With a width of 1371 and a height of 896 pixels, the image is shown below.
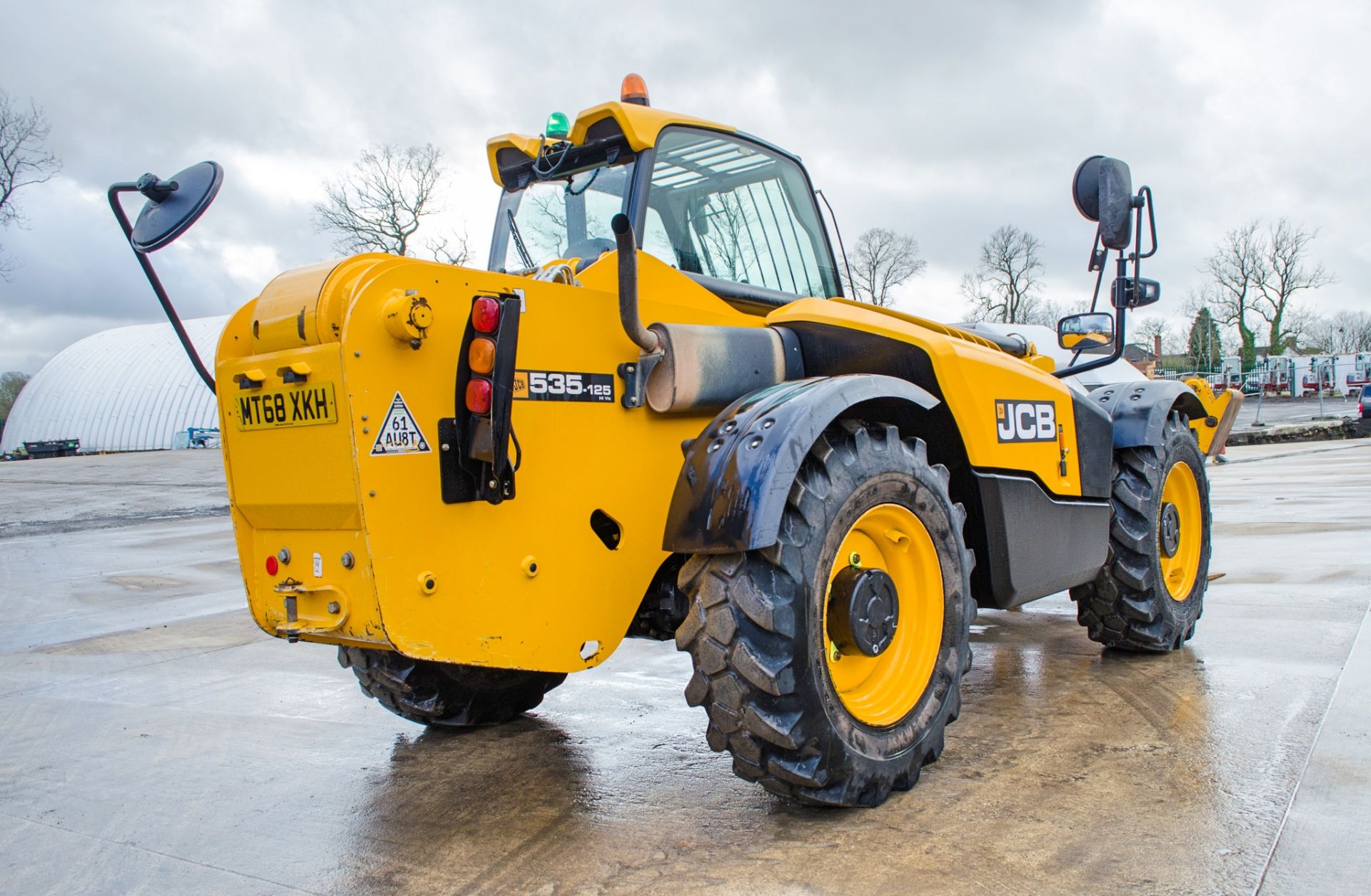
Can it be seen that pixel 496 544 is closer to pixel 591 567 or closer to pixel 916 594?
pixel 591 567

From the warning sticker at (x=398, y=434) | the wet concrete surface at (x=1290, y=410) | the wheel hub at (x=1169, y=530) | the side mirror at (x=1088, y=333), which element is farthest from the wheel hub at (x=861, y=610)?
the wet concrete surface at (x=1290, y=410)

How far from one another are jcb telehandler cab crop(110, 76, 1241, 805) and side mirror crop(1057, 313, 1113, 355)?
54cm

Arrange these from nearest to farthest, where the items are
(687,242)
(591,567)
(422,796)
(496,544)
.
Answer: (496,544) → (591,567) → (422,796) → (687,242)

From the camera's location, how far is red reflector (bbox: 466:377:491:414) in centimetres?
271

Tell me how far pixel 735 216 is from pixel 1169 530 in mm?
2578

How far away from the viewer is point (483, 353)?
2725mm

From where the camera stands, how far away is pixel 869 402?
3.53 meters

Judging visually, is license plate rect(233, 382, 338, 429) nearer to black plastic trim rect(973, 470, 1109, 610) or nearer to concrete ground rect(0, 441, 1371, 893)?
concrete ground rect(0, 441, 1371, 893)

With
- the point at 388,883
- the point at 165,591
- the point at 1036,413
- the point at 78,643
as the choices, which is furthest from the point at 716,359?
the point at 165,591

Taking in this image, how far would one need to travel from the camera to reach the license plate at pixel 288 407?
267cm

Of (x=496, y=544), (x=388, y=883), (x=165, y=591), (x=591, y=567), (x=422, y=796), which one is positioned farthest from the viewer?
(x=165, y=591)

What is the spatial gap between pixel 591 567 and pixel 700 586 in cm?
40

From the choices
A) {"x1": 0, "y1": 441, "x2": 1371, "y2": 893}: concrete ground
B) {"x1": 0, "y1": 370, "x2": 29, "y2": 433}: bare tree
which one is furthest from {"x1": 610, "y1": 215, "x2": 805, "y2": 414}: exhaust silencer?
{"x1": 0, "y1": 370, "x2": 29, "y2": 433}: bare tree

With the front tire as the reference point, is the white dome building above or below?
above
